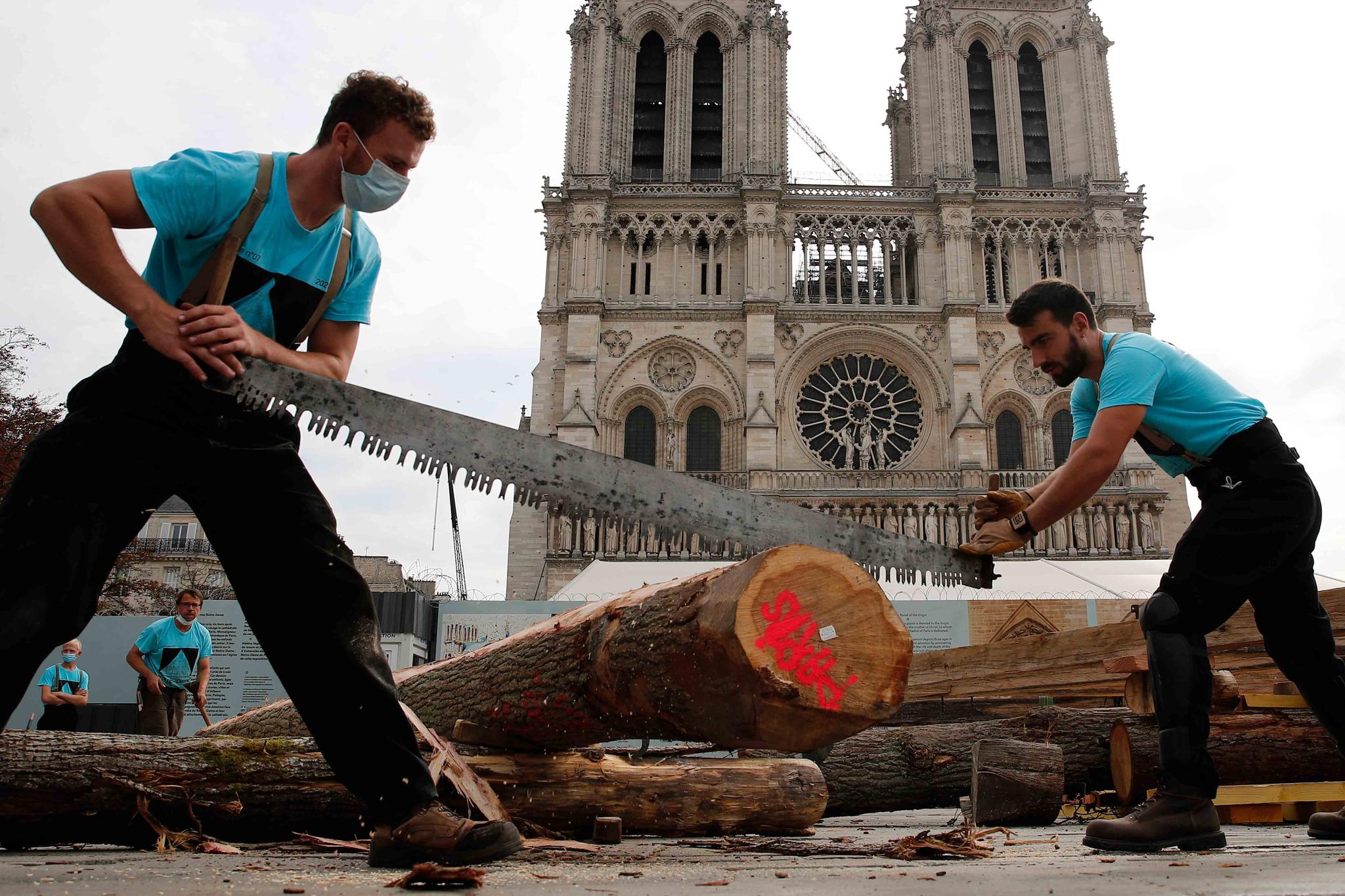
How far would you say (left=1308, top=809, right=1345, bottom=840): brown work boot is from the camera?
3.10 meters

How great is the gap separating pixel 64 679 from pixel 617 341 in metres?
18.7

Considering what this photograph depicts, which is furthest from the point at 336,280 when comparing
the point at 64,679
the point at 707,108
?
the point at 707,108

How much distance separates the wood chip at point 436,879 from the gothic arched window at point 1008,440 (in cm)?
2432

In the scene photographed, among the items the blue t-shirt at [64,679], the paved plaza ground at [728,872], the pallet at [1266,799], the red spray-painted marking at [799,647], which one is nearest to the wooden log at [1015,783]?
the pallet at [1266,799]

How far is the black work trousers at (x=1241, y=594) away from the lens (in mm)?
2904

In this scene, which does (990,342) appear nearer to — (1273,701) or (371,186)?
(1273,701)

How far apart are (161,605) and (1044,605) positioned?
1690 cm

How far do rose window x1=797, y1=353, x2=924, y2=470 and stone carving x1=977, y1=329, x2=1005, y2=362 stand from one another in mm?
2034

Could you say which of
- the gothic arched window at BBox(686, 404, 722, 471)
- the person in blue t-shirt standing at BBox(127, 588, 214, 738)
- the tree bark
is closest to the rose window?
the gothic arched window at BBox(686, 404, 722, 471)

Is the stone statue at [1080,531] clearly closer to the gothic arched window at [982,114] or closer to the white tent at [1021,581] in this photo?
the white tent at [1021,581]

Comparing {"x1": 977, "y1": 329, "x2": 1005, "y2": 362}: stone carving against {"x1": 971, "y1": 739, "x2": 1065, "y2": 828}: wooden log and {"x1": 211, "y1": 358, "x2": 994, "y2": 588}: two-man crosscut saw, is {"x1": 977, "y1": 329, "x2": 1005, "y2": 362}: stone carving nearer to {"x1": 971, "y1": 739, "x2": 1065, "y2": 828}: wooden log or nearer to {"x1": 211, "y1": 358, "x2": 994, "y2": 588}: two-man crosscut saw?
{"x1": 971, "y1": 739, "x2": 1065, "y2": 828}: wooden log

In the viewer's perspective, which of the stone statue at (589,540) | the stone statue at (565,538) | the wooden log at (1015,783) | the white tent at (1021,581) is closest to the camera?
the wooden log at (1015,783)

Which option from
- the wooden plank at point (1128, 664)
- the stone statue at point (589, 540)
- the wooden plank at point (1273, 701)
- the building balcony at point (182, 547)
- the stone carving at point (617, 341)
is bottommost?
the wooden plank at point (1273, 701)

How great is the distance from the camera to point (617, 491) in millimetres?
3059
